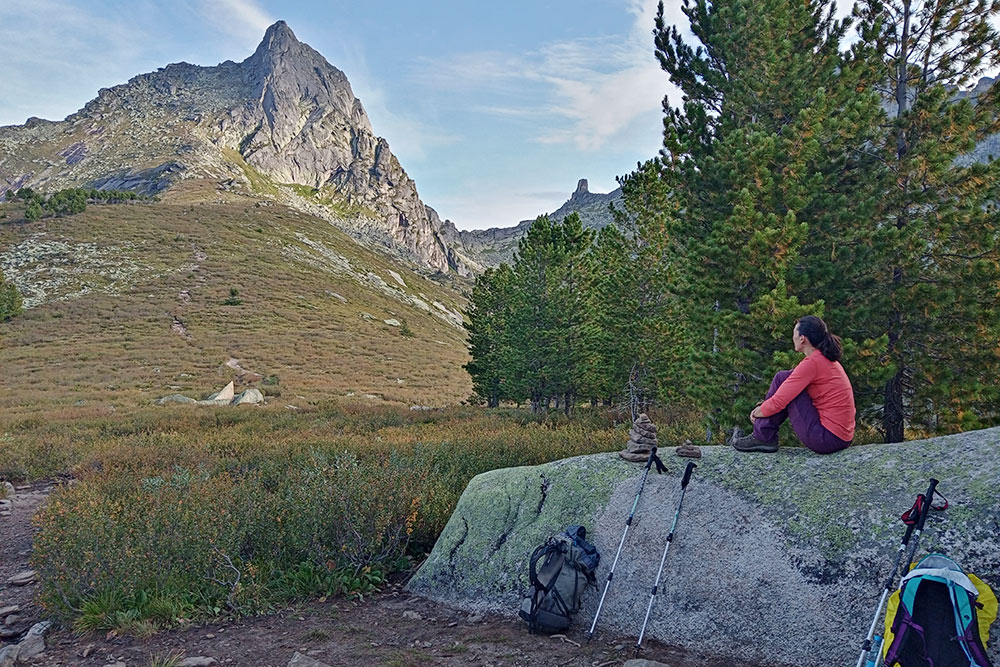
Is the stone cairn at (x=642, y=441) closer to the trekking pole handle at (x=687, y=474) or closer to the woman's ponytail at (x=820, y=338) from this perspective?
the trekking pole handle at (x=687, y=474)

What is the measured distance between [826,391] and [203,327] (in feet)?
178

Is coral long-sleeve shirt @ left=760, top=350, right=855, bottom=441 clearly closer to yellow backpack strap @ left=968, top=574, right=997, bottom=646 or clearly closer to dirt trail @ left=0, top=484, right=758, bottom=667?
yellow backpack strap @ left=968, top=574, right=997, bottom=646

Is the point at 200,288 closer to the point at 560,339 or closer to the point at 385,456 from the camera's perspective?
the point at 560,339

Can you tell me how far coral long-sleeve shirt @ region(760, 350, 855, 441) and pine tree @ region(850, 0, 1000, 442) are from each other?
365 cm

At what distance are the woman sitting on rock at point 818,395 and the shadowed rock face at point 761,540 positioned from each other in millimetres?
195

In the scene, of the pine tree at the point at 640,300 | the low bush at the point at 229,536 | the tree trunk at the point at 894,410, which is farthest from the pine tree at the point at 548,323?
the tree trunk at the point at 894,410

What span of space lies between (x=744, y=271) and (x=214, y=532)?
8.75 meters

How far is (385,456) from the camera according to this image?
37.3 ft

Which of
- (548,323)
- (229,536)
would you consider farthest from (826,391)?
(548,323)

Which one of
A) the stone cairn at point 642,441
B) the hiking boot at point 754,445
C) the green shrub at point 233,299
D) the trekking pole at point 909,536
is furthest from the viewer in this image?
the green shrub at point 233,299

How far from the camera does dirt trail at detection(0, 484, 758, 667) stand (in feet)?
15.1

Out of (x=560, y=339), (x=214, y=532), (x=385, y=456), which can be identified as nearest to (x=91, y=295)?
(x=560, y=339)

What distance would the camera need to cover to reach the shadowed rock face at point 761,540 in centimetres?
411

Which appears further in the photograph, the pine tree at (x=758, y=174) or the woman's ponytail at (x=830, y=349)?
the pine tree at (x=758, y=174)
